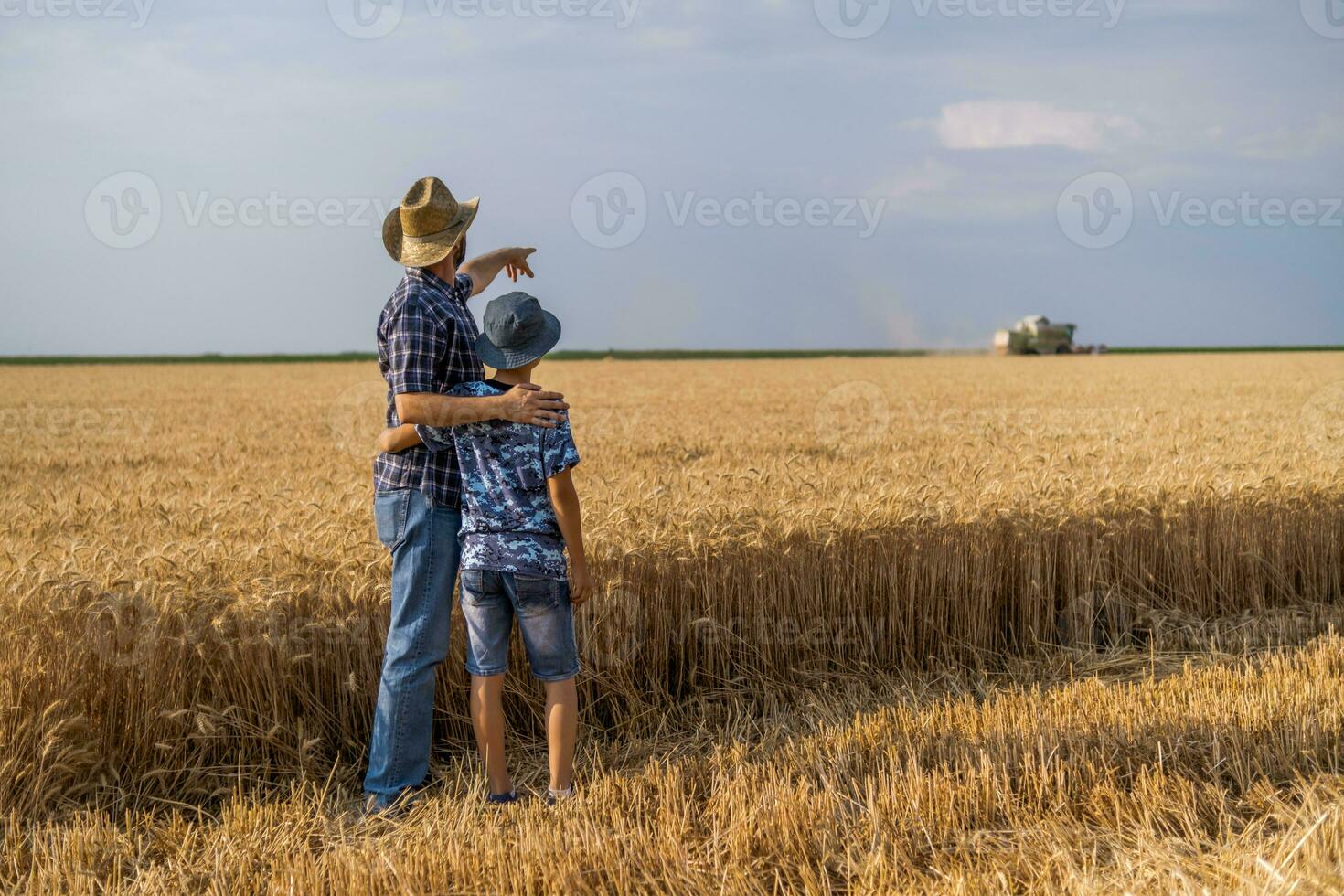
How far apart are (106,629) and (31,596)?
0.39 metres

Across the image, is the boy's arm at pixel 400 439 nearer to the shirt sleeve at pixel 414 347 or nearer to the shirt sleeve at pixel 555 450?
the shirt sleeve at pixel 414 347

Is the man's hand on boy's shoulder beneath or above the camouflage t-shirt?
above

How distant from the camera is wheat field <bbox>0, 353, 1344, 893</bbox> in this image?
344 centimetres

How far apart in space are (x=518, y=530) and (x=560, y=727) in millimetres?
769

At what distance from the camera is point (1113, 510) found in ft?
22.1

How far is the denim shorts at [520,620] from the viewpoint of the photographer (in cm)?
384

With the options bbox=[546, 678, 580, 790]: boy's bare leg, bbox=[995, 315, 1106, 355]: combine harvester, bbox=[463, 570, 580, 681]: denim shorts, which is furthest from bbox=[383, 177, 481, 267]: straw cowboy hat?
bbox=[995, 315, 1106, 355]: combine harvester

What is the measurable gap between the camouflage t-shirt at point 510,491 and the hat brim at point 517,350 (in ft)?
0.32

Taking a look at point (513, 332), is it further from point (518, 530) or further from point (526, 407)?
point (518, 530)

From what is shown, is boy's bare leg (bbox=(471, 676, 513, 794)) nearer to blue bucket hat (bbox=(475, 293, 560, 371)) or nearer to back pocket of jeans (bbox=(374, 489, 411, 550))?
back pocket of jeans (bbox=(374, 489, 411, 550))

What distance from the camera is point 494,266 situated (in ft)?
15.6

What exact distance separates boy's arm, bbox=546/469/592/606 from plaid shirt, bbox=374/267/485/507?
46 cm

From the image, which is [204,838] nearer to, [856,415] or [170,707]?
[170,707]

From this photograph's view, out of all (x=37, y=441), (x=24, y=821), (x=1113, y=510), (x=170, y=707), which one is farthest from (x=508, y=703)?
(x=37, y=441)
